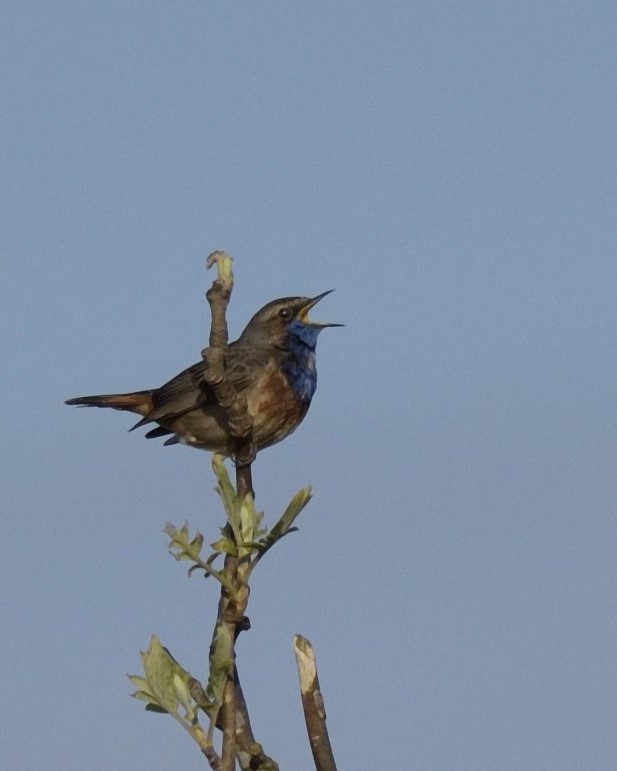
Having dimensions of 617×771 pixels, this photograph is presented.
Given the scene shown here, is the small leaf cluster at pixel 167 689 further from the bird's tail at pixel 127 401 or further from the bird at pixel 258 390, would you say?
the bird's tail at pixel 127 401

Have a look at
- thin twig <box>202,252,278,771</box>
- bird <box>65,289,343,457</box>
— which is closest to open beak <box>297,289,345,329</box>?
bird <box>65,289,343,457</box>

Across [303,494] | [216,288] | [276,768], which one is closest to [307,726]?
[276,768]

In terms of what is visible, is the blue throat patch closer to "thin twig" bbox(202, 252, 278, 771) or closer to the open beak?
the open beak

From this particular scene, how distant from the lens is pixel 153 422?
35.9 ft

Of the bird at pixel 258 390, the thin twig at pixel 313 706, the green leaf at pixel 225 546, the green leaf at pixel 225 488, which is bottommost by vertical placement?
the thin twig at pixel 313 706

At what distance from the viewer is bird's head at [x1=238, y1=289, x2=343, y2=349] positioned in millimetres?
10922

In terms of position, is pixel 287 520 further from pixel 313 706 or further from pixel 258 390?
pixel 258 390

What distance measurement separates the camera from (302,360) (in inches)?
427

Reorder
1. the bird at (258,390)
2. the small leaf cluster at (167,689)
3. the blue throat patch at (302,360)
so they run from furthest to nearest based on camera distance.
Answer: the blue throat patch at (302,360)
the bird at (258,390)
the small leaf cluster at (167,689)

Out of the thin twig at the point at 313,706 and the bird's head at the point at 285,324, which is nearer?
the thin twig at the point at 313,706

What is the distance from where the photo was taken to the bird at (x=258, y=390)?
33.6ft

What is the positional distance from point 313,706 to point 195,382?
21.2ft

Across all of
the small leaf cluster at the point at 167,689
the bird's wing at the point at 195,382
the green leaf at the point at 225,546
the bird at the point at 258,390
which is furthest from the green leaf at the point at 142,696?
the bird's wing at the point at 195,382

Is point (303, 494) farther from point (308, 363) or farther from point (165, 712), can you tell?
point (308, 363)
